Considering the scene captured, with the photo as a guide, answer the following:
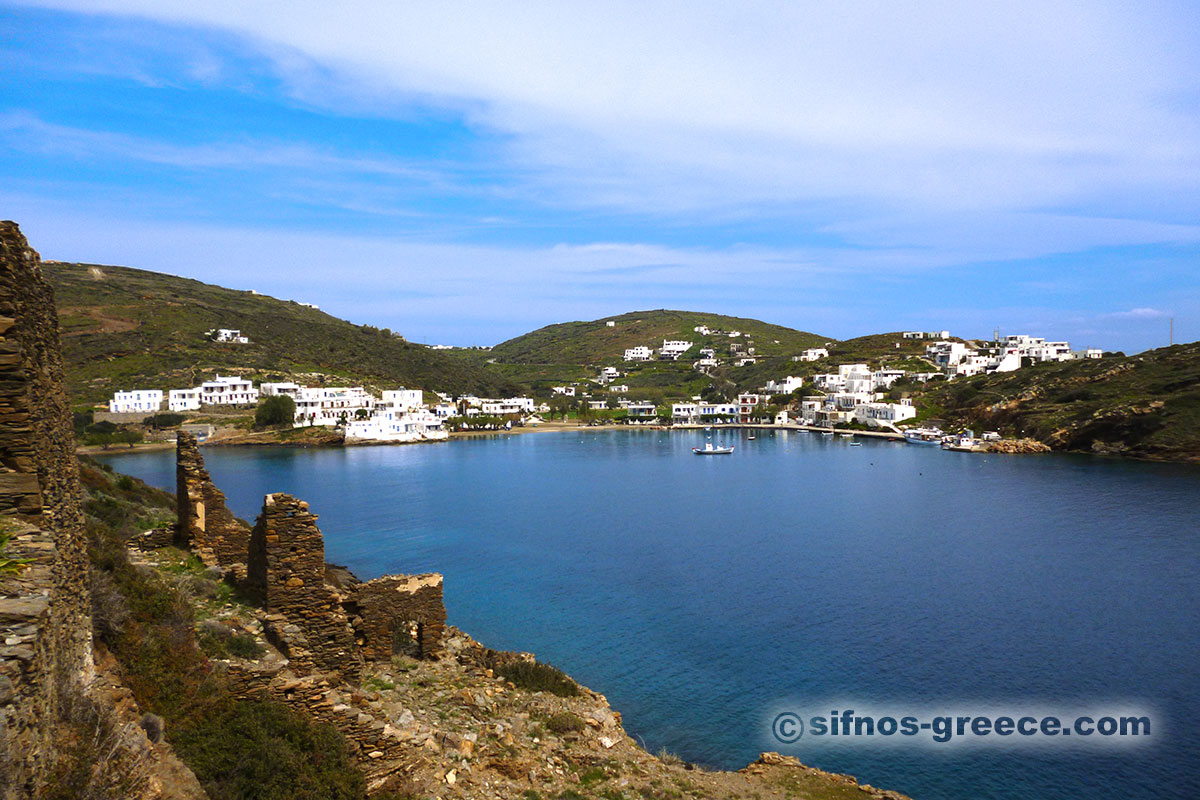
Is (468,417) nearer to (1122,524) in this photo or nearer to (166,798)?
(1122,524)

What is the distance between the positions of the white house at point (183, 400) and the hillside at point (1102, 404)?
A: 10216cm

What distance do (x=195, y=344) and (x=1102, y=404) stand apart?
124 m

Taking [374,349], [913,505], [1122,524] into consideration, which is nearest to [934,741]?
[1122,524]

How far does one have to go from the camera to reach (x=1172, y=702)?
18.5 meters

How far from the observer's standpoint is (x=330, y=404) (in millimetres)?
99688

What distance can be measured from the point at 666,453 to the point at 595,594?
59.2 m

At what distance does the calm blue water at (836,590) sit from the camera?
17.1m

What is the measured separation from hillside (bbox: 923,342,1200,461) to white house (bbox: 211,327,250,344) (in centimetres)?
11019

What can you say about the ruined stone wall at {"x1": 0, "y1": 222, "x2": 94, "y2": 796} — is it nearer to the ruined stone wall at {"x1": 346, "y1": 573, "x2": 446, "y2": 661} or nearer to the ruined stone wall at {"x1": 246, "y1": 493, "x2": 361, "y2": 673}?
the ruined stone wall at {"x1": 246, "y1": 493, "x2": 361, "y2": 673}

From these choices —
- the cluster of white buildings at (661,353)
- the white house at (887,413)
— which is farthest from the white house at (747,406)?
the cluster of white buildings at (661,353)

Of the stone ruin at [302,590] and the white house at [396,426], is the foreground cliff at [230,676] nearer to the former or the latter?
the stone ruin at [302,590]

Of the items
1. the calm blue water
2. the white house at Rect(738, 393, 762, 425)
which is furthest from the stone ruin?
the white house at Rect(738, 393, 762, 425)

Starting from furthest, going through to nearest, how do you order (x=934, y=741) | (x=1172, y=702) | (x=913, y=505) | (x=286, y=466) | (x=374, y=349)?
(x=374, y=349) < (x=286, y=466) < (x=913, y=505) < (x=1172, y=702) < (x=934, y=741)

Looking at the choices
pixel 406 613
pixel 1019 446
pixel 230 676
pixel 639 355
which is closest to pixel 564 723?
pixel 406 613
